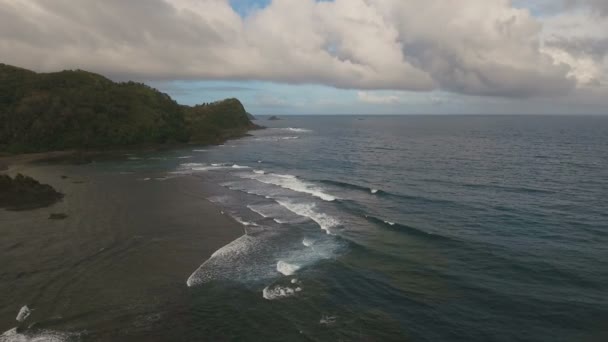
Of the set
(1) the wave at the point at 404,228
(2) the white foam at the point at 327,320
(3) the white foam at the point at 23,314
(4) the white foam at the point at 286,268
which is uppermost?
(1) the wave at the point at 404,228

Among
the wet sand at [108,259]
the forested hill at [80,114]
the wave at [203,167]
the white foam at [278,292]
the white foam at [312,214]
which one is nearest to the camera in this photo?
the wet sand at [108,259]

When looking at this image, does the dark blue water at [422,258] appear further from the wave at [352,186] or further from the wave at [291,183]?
the wave at [291,183]

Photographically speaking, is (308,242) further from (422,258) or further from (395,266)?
(422,258)

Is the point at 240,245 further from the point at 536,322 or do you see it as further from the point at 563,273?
the point at 563,273

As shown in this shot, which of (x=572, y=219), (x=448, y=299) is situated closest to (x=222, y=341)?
(x=448, y=299)

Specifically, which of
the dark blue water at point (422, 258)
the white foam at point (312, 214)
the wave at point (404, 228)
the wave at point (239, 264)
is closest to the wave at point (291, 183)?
the dark blue water at point (422, 258)

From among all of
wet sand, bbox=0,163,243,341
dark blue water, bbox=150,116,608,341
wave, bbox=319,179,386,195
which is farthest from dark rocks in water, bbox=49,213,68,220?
wave, bbox=319,179,386,195
